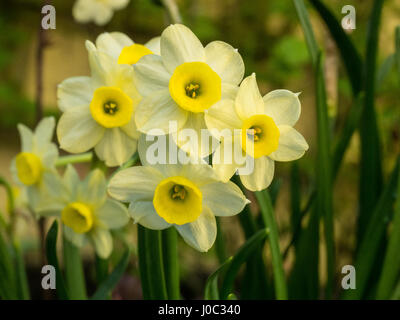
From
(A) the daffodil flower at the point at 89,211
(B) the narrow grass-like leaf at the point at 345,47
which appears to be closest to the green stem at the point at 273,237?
(A) the daffodil flower at the point at 89,211

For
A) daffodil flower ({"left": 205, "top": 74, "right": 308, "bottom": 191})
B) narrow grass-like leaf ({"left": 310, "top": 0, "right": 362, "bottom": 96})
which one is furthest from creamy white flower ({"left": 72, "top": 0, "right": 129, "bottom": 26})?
daffodil flower ({"left": 205, "top": 74, "right": 308, "bottom": 191})

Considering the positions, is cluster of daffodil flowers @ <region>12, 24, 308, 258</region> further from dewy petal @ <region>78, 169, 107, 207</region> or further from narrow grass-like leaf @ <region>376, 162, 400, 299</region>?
narrow grass-like leaf @ <region>376, 162, 400, 299</region>

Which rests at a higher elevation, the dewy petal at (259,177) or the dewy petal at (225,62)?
the dewy petal at (225,62)

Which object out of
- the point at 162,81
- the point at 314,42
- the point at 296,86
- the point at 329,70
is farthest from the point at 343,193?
the point at 162,81

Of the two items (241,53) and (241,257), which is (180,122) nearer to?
(241,257)

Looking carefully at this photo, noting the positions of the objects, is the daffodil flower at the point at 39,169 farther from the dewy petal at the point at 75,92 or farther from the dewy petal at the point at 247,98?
the dewy petal at the point at 247,98

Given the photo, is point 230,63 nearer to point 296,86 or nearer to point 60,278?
point 60,278

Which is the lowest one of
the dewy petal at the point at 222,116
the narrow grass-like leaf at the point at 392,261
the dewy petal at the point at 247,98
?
the narrow grass-like leaf at the point at 392,261
